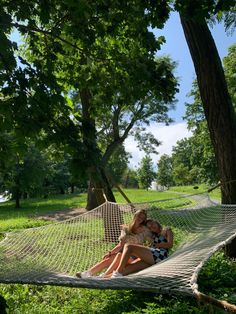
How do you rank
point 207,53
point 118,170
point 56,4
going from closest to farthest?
1. point 56,4
2. point 207,53
3. point 118,170

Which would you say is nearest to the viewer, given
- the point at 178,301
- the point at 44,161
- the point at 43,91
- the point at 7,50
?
the point at 7,50

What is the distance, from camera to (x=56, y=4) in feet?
18.6

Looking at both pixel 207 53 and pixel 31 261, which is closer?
pixel 31 261

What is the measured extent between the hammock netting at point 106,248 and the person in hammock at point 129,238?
0.25m

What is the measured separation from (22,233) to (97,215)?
46.6 inches

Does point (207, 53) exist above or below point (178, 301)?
above

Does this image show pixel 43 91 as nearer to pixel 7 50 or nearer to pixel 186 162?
pixel 7 50

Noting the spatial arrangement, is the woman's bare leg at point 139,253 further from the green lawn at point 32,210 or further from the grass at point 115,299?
the green lawn at point 32,210

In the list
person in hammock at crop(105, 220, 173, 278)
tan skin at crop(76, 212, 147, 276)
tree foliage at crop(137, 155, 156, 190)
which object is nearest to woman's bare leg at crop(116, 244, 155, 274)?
person in hammock at crop(105, 220, 173, 278)

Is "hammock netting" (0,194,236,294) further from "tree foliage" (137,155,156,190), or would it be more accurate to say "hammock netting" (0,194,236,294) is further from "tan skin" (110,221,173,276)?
"tree foliage" (137,155,156,190)

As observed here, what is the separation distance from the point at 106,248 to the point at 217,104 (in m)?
2.42

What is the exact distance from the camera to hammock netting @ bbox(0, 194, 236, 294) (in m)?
3.44

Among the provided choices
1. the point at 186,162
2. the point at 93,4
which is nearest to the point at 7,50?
the point at 93,4

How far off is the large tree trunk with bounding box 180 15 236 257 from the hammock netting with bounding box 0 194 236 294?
466mm
